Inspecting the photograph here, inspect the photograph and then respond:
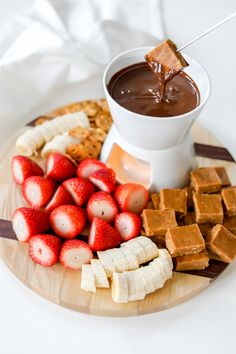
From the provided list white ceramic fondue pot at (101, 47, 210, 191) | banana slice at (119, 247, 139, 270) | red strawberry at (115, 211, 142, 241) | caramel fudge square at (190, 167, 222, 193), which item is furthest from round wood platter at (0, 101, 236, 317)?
white ceramic fondue pot at (101, 47, 210, 191)

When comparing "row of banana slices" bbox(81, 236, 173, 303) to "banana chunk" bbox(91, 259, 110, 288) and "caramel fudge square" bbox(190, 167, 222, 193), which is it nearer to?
"banana chunk" bbox(91, 259, 110, 288)

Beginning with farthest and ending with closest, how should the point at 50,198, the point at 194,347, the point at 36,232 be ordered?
the point at 50,198
the point at 36,232
the point at 194,347

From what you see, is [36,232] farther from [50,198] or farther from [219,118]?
[219,118]

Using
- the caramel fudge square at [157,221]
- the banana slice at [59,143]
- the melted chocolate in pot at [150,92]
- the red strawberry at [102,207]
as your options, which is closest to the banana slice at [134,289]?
A: the caramel fudge square at [157,221]

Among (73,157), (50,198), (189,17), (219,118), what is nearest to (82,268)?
(50,198)

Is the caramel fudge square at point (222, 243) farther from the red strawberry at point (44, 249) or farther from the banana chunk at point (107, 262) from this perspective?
the red strawberry at point (44, 249)

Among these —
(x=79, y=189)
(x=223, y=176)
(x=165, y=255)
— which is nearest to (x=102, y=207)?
(x=79, y=189)
